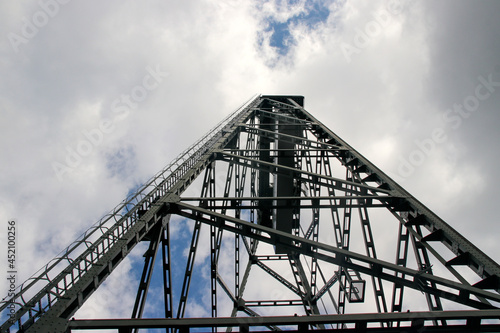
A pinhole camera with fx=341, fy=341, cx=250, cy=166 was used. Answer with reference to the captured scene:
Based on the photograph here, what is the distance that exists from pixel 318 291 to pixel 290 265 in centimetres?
185

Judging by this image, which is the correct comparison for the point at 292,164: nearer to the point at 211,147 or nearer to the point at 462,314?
the point at 211,147

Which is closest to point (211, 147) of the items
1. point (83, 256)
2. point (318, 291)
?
point (83, 256)

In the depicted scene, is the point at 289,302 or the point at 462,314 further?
the point at 289,302

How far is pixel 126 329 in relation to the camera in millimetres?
4004

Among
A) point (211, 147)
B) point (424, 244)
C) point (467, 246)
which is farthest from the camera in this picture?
point (211, 147)

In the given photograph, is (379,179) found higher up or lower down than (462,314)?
higher up

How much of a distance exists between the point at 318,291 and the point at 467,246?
34.8 feet

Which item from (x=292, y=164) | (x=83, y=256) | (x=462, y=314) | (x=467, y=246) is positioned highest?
(x=292, y=164)

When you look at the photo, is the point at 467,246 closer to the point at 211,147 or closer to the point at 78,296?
the point at 78,296

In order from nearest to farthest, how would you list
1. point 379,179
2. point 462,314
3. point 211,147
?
point 462,314 → point 379,179 → point 211,147

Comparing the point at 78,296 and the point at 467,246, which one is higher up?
the point at 467,246

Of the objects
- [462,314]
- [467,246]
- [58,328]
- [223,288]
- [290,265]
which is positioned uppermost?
[290,265]

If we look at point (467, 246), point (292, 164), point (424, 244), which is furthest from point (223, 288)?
point (467, 246)

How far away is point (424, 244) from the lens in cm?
628
